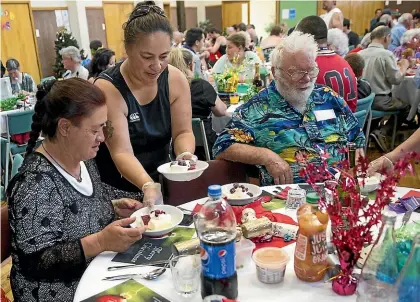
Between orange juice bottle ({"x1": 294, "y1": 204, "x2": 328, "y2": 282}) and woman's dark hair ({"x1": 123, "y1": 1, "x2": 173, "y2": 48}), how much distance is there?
112 cm

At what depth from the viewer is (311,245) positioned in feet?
3.52

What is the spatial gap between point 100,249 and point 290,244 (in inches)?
24.5

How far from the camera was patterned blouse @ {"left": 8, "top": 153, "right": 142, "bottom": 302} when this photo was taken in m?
1.30

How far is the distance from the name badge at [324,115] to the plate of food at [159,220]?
105 centimetres

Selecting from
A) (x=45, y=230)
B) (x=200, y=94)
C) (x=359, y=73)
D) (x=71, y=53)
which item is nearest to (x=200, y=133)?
(x=200, y=94)

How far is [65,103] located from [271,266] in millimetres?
880

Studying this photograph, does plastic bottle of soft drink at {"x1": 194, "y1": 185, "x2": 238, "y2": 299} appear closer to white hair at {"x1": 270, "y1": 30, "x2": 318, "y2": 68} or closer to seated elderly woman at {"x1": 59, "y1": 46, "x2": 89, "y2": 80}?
white hair at {"x1": 270, "y1": 30, "x2": 318, "y2": 68}

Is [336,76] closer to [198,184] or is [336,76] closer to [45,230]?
[198,184]

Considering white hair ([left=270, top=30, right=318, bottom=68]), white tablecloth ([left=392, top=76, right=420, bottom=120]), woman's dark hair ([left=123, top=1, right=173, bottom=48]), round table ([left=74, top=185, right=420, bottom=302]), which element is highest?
woman's dark hair ([left=123, top=1, right=173, bottom=48])

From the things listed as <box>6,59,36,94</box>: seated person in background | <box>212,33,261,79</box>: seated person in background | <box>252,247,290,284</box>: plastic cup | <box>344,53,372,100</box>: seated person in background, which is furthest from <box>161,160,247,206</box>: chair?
<box>6,59,36,94</box>: seated person in background

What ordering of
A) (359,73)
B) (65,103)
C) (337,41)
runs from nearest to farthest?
(65,103) < (359,73) < (337,41)

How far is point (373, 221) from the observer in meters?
0.95

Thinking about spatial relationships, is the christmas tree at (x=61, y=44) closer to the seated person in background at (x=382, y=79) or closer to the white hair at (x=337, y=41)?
the white hair at (x=337, y=41)

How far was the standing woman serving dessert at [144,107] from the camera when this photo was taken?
5.96 feet
